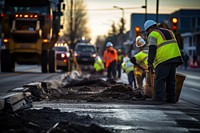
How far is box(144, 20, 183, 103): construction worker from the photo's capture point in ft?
38.0

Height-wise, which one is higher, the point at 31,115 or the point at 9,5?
the point at 9,5

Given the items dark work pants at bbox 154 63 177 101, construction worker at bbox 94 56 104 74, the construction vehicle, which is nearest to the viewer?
dark work pants at bbox 154 63 177 101

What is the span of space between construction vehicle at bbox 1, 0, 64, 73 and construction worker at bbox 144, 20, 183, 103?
1556 centimetres

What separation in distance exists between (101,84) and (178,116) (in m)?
9.33

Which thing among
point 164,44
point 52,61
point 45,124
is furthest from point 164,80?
point 52,61

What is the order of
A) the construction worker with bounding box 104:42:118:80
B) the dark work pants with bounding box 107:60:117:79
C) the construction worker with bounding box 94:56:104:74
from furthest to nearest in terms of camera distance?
the construction worker with bounding box 94:56:104:74, the dark work pants with bounding box 107:60:117:79, the construction worker with bounding box 104:42:118:80

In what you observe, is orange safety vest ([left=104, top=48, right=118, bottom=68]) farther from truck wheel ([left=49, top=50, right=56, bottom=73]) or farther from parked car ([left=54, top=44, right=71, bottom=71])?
parked car ([left=54, top=44, right=71, bottom=71])

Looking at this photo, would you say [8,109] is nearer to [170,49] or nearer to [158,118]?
[158,118]

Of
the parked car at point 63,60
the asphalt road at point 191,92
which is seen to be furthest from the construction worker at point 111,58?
the parked car at point 63,60

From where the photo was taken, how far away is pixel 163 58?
1161 centimetres

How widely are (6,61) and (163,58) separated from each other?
750 inches

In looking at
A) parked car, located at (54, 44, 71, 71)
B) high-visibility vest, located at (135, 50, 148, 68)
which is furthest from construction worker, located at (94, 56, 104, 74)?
high-visibility vest, located at (135, 50, 148, 68)

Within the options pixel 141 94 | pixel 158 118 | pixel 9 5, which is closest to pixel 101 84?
pixel 141 94

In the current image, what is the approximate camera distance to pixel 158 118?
858 cm
